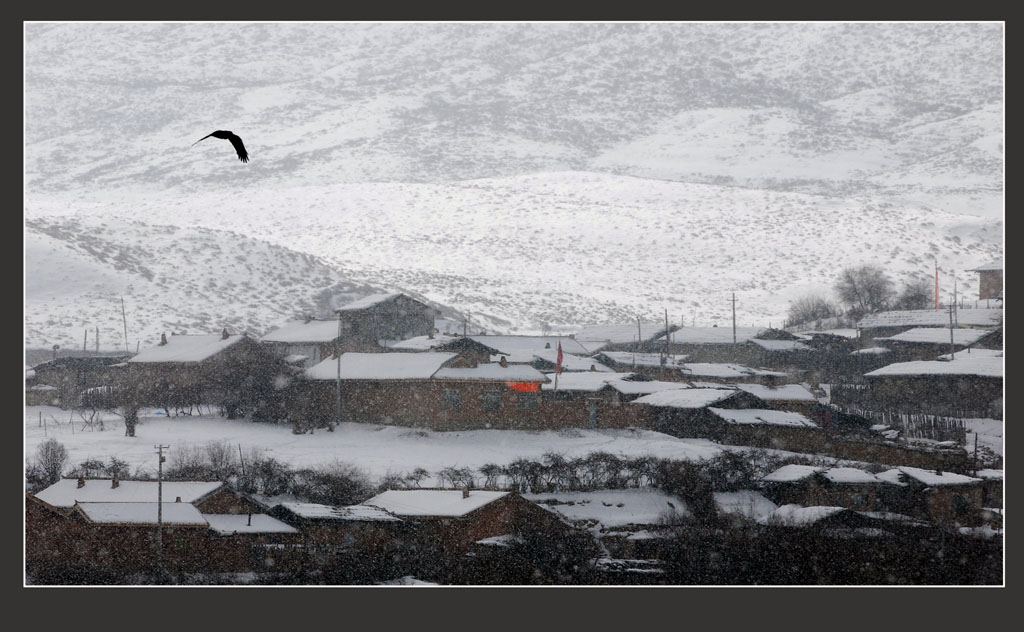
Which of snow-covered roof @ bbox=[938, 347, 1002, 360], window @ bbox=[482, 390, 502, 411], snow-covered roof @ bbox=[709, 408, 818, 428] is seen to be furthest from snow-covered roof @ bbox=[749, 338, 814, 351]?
window @ bbox=[482, 390, 502, 411]

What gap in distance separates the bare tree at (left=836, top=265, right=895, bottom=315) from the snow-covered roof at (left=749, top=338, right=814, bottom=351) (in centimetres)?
530

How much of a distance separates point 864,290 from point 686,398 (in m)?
21.7

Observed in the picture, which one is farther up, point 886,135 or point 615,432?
point 886,135

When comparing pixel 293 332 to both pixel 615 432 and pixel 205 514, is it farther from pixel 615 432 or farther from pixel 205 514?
pixel 205 514

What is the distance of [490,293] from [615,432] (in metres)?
20.8

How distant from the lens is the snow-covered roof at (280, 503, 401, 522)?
62.7 ft

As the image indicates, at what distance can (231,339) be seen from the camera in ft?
94.9

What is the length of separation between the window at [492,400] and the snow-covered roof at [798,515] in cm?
624

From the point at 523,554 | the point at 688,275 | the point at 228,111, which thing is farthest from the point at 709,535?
the point at 228,111

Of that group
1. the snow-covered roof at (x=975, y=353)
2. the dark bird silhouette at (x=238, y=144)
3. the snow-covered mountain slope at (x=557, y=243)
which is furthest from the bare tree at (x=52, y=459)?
the snow-covered roof at (x=975, y=353)

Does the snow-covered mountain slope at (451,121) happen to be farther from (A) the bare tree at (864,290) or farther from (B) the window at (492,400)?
(B) the window at (492,400)

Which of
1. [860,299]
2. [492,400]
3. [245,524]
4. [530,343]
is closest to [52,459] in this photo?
[245,524]

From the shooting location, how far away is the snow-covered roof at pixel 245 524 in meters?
18.7

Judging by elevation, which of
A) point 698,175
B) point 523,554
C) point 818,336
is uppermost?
point 698,175
